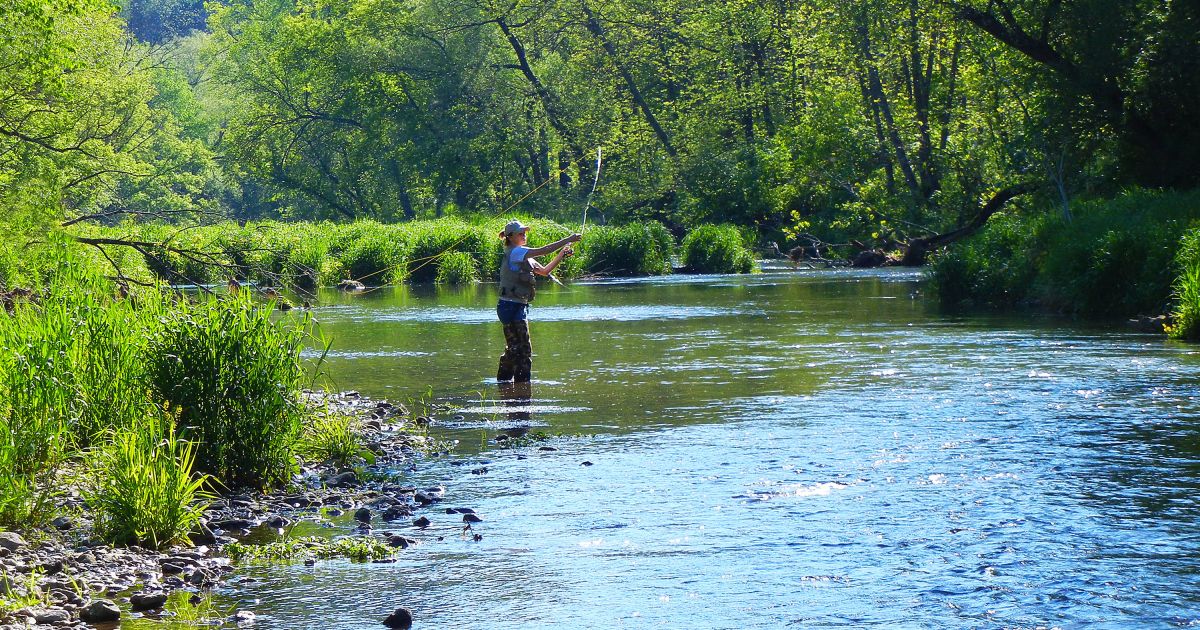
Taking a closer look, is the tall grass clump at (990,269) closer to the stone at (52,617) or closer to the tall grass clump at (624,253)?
the tall grass clump at (624,253)

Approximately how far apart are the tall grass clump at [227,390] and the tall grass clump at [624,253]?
101 ft

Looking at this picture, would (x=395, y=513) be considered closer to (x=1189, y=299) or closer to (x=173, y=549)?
(x=173, y=549)

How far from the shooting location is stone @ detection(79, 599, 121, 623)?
6.46 meters

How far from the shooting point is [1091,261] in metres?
21.8

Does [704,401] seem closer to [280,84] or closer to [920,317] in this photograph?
[920,317]

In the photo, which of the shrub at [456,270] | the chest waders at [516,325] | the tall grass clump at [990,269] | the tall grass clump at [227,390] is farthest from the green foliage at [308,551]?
the shrub at [456,270]

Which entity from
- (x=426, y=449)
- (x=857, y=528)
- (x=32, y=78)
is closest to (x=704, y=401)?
(x=426, y=449)

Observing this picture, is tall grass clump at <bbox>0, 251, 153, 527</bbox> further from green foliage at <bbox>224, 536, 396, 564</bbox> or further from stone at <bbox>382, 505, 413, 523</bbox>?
stone at <bbox>382, 505, 413, 523</bbox>

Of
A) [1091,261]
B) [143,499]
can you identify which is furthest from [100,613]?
[1091,261]

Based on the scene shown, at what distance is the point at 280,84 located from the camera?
65.1 meters

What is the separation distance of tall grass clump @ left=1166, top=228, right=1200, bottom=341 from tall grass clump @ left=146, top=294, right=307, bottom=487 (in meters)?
12.8

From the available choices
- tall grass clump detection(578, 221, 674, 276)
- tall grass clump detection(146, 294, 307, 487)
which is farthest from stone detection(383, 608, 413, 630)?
tall grass clump detection(578, 221, 674, 276)

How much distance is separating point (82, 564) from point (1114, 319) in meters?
17.5

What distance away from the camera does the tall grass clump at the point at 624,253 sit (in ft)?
133
